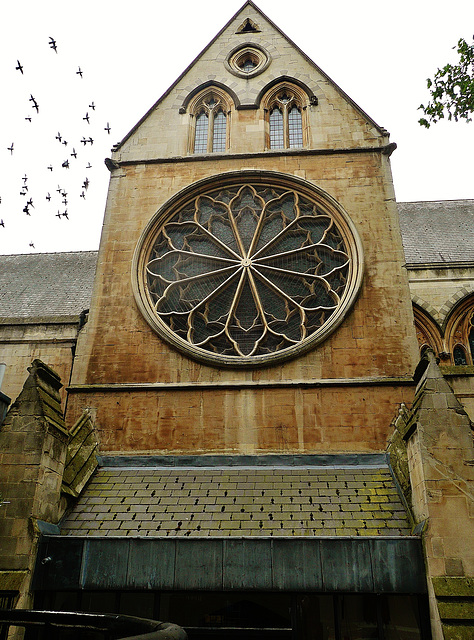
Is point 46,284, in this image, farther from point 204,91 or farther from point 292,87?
point 292,87

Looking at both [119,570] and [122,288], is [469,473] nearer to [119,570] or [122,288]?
[119,570]

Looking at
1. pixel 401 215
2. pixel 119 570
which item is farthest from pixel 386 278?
pixel 401 215

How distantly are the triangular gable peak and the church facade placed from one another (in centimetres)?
6

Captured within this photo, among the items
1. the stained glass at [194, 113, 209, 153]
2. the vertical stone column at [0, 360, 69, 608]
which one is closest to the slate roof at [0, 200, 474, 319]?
the stained glass at [194, 113, 209, 153]

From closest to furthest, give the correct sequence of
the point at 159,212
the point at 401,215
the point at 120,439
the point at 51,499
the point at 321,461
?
1. the point at 51,499
2. the point at 321,461
3. the point at 120,439
4. the point at 159,212
5. the point at 401,215

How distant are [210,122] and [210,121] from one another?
0.04 meters

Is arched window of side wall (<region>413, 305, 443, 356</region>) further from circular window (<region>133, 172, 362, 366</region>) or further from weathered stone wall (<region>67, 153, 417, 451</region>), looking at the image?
circular window (<region>133, 172, 362, 366</region>)

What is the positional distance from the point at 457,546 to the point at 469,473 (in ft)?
3.40

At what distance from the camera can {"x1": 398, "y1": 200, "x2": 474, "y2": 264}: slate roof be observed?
62.4 ft

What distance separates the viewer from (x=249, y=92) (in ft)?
48.5

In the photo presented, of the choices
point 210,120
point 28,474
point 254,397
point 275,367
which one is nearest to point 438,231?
point 210,120

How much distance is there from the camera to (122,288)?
1228cm

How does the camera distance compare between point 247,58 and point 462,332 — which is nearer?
point 247,58

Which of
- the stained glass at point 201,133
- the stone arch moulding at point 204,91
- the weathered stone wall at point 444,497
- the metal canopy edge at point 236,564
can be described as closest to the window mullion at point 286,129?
the stone arch moulding at point 204,91
